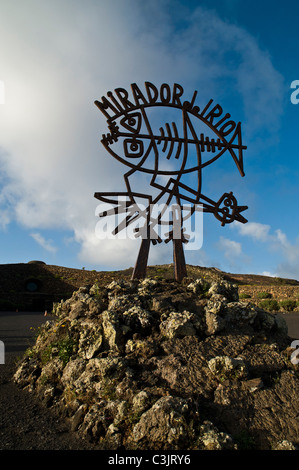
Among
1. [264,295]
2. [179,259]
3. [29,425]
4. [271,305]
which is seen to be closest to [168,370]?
[29,425]

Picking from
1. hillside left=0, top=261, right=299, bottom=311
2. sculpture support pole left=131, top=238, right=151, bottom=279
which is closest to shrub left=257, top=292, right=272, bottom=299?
hillside left=0, top=261, right=299, bottom=311

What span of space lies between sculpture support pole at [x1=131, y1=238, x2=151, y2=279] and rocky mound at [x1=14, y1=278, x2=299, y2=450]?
55cm

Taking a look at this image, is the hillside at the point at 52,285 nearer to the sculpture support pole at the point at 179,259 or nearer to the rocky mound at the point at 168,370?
the sculpture support pole at the point at 179,259

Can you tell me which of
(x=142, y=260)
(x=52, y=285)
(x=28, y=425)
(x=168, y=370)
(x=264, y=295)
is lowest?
(x=28, y=425)

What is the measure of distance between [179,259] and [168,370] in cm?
322

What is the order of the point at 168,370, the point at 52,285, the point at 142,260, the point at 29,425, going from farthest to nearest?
the point at 52,285 → the point at 142,260 → the point at 168,370 → the point at 29,425

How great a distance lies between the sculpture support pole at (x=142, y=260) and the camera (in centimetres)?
693

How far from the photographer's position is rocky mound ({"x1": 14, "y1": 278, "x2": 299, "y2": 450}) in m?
3.45

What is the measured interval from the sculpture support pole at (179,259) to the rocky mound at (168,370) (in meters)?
0.67

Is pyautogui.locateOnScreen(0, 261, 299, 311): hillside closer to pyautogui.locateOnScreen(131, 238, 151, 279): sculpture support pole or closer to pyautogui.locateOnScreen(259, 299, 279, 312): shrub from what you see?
pyautogui.locateOnScreen(259, 299, 279, 312): shrub

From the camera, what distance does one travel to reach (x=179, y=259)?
23.5ft
